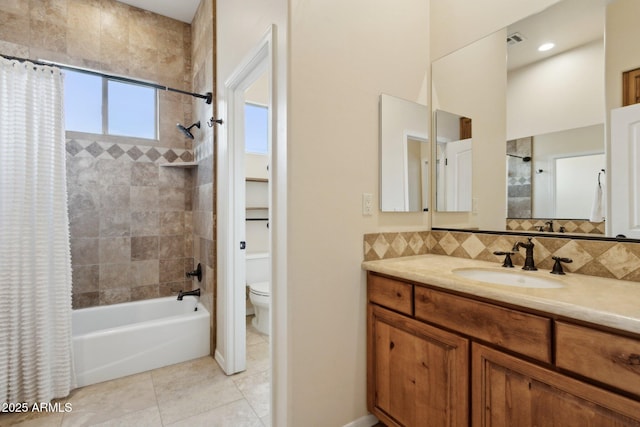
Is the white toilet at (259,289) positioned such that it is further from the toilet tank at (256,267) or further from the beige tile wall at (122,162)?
the beige tile wall at (122,162)

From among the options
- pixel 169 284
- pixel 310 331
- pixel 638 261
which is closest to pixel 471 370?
pixel 310 331

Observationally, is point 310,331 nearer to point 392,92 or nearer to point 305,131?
point 305,131

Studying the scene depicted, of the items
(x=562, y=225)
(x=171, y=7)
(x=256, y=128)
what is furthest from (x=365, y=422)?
(x=171, y=7)

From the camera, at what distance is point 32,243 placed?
174 centimetres

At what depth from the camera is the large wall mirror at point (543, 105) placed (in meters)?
1.26

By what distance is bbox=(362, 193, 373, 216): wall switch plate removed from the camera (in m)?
1.57

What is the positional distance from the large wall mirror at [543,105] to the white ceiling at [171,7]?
2.43 meters

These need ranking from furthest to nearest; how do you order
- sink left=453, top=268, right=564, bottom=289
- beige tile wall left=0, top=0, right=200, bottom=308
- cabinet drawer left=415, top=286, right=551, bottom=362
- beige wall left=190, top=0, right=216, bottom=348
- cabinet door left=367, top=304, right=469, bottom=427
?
beige tile wall left=0, top=0, right=200, bottom=308 → beige wall left=190, top=0, right=216, bottom=348 → sink left=453, top=268, right=564, bottom=289 → cabinet door left=367, top=304, right=469, bottom=427 → cabinet drawer left=415, top=286, right=551, bottom=362

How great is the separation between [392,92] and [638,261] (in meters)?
1.34

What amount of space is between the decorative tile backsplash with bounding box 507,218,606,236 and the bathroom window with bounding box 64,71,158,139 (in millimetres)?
3165

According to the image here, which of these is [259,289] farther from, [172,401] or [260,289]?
[172,401]

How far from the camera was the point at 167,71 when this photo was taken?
296 cm

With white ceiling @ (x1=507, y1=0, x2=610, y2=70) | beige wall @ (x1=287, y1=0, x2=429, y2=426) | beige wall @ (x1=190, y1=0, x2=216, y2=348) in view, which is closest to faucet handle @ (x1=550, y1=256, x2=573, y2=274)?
beige wall @ (x1=287, y1=0, x2=429, y2=426)

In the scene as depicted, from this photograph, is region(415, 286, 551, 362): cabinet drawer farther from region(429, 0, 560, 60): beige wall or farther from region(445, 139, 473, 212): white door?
region(429, 0, 560, 60): beige wall
